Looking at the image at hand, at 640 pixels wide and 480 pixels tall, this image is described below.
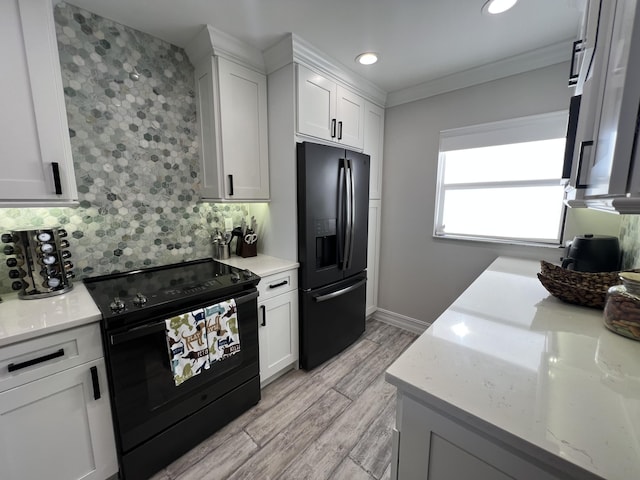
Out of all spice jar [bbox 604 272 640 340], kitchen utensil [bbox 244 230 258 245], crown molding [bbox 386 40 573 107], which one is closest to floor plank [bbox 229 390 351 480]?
kitchen utensil [bbox 244 230 258 245]

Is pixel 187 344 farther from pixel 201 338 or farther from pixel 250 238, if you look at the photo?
pixel 250 238

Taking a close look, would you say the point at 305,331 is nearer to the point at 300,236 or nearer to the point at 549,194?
the point at 300,236

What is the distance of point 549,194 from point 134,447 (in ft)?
10.4

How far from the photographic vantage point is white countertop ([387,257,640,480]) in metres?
0.56

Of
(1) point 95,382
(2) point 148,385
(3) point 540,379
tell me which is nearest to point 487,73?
(3) point 540,379

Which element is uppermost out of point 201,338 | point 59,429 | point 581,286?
A: point 581,286

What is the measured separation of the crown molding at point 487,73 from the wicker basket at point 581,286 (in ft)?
5.34

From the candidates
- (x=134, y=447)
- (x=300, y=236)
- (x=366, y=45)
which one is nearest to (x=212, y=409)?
(x=134, y=447)

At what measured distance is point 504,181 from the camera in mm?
2266

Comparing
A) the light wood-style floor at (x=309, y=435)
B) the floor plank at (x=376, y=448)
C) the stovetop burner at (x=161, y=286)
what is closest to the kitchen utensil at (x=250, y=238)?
the stovetop burner at (x=161, y=286)

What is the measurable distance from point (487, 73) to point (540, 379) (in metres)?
2.38

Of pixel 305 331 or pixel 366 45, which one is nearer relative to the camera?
pixel 366 45

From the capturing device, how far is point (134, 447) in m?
1.31

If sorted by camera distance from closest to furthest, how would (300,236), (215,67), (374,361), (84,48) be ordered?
(84,48) < (215,67) < (300,236) < (374,361)
